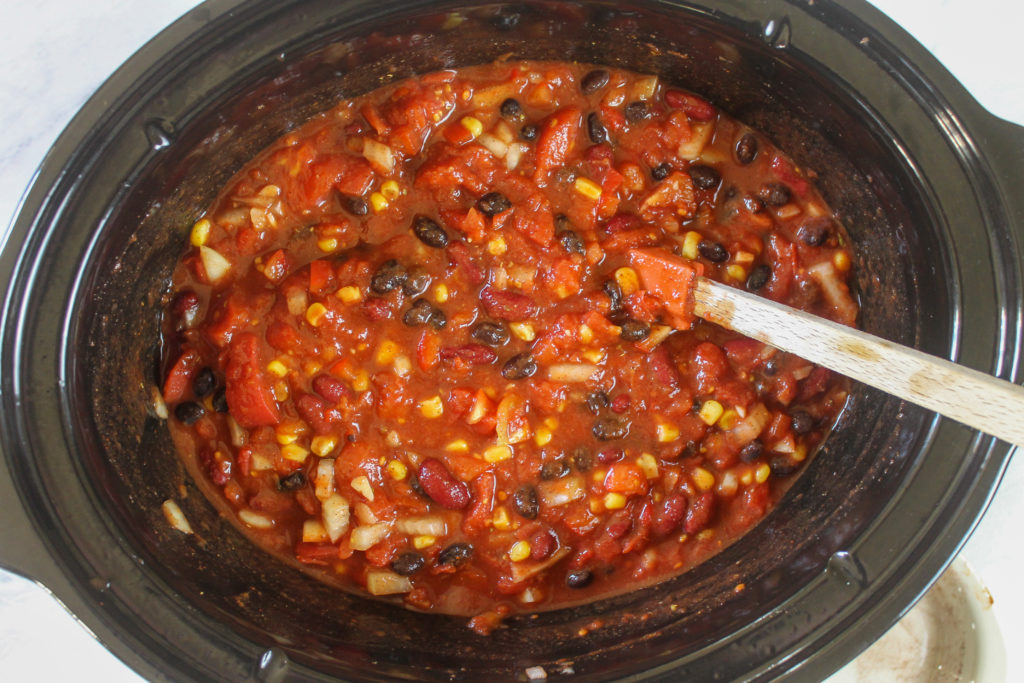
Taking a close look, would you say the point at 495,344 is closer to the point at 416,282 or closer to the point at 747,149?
the point at 416,282

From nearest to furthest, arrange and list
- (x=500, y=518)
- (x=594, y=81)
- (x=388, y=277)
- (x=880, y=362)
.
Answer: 1. (x=880, y=362)
2. (x=388, y=277)
3. (x=594, y=81)
4. (x=500, y=518)

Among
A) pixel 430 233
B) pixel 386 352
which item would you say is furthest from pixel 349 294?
pixel 430 233

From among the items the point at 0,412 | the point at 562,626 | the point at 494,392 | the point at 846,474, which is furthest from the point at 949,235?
the point at 0,412

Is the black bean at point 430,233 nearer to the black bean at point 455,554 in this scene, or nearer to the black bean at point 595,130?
the black bean at point 595,130

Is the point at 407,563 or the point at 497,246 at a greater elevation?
the point at 497,246

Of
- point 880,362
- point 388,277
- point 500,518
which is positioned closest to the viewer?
point 880,362

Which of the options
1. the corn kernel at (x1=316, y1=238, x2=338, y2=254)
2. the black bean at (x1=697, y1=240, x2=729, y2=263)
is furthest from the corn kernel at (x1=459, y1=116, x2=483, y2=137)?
the black bean at (x1=697, y1=240, x2=729, y2=263)

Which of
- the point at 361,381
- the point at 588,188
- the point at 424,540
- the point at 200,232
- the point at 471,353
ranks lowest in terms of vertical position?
the point at 424,540

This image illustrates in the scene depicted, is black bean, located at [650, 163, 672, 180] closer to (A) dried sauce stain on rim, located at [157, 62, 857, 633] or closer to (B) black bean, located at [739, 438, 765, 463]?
(A) dried sauce stain on rim, located at [157, 62, 857, 633]
